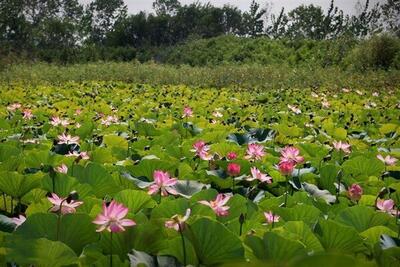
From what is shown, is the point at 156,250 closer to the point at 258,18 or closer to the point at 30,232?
the point at 30,232

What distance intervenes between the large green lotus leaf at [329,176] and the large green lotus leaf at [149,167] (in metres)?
0.60

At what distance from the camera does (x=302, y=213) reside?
4.15 ft

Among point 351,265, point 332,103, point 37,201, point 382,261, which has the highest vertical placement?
point 351,265

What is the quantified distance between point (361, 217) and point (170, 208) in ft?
1.72

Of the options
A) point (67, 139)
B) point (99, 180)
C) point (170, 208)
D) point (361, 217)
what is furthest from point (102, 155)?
point (361, 217)

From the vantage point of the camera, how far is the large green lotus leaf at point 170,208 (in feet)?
3.72

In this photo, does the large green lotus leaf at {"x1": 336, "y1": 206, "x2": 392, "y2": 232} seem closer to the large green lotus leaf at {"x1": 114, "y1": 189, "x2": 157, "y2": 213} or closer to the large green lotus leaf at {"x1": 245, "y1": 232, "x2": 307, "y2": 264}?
the large green lotus leaf at {"x1": 245, "y1": 232, "x2": 307, "y2": 264}

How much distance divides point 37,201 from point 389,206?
1.07 meters

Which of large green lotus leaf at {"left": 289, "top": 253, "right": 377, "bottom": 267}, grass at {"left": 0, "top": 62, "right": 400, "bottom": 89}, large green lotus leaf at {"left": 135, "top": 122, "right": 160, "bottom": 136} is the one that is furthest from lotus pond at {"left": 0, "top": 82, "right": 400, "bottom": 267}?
grass at {"left": 0, "top": 62, "right": 400, "bottom": 89}

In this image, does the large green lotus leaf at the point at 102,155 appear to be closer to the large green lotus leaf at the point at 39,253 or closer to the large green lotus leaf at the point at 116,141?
the large green lotus leaf at the point at 116,141

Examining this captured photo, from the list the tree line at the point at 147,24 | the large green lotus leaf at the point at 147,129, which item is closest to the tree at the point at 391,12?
the tree line at the point at 147,24

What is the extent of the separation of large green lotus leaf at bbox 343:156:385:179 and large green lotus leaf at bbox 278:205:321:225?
28.7 inches

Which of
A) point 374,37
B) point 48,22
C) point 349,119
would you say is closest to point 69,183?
point 349,119

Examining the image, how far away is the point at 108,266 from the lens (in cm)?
91
